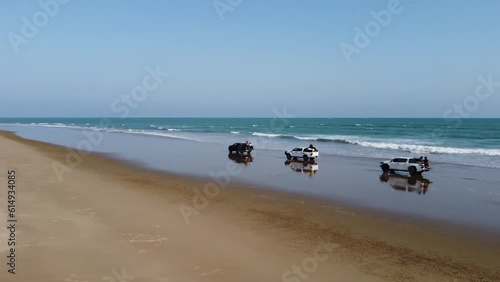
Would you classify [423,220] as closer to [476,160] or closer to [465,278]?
[465,278]

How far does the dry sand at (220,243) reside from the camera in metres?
8.52

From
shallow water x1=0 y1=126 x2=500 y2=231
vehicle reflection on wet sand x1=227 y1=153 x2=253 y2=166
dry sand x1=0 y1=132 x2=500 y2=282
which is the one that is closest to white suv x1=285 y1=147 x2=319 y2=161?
shallow water x1=0 y1=126 x2=500 y2=231

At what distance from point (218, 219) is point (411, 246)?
610 centimetres

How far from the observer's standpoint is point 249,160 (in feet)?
106

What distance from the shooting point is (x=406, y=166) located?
2509 centimetres

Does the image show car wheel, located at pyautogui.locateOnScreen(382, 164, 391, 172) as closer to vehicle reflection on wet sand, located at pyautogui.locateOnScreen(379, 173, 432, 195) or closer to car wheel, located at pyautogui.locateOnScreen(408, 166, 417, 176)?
vehicle reflection on wet sand, located at pyautogui.locateOnScreen(379, 173, 432, 195)

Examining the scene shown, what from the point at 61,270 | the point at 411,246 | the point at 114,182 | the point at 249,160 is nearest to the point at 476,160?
the point at 249,160

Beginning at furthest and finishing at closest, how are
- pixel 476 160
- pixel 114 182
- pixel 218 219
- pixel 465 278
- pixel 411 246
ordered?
1. pixel 476 160
2. pixel 114 182
3. pixel 218 219
4. pixel 411 246
5. pixel 465 278

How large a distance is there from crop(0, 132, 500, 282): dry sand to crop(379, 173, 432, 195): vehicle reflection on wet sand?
266 inches

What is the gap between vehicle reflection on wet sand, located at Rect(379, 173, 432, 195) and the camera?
19.9m

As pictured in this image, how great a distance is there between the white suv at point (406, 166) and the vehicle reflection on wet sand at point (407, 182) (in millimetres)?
396

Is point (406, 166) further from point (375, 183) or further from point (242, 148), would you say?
→ point (242, 148)

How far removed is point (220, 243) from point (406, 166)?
18.4 metres

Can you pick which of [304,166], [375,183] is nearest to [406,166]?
Result: [375,183]
